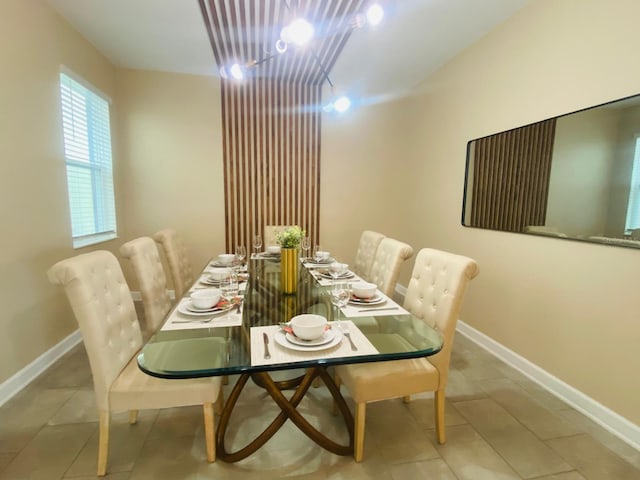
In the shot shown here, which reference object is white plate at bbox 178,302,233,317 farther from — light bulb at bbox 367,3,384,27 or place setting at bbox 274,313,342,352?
light bulb at bbox 367,3,384,27

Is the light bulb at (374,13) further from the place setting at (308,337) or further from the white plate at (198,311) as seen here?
the white plate at (198,311)

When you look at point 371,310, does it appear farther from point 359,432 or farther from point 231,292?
point 231,292

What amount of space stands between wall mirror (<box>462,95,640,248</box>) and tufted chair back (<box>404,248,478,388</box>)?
3.29 ft

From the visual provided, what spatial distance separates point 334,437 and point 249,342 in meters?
0.89

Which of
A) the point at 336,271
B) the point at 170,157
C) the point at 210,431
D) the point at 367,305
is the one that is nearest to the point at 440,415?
the point at 367,305

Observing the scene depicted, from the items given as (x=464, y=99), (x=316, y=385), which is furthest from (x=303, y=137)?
(x=316, y=385)

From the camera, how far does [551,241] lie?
2.21 m

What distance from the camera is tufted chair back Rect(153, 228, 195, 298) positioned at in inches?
101

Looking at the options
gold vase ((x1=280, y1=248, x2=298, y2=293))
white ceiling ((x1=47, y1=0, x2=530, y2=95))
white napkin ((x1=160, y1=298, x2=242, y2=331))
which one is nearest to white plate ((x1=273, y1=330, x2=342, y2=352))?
white napkin ((x1=160, y1=298, x2=242, y2=331))

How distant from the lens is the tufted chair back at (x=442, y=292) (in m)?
1.57

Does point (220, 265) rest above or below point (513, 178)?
below

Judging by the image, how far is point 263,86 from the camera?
3900 millimetres

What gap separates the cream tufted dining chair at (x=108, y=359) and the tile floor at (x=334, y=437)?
0.67 ft

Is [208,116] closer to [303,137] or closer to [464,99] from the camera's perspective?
[303,137]
